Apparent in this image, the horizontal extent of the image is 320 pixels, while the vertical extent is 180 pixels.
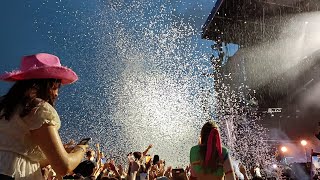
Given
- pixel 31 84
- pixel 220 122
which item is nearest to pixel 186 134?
pixel 220 122

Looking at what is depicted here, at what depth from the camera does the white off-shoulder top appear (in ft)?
6.11

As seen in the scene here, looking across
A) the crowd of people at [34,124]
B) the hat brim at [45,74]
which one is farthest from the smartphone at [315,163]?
the hat brim at [45,74]

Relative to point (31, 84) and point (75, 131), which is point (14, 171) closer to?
point (31, 84)

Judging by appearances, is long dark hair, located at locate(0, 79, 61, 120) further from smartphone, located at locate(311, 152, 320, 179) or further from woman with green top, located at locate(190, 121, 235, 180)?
smartphone, located at locate(311, 152, 320, 179)

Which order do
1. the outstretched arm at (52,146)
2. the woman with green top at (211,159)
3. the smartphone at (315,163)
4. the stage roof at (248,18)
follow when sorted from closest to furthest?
the outstretched arm at (52,146)
the woman with green top at (211,159)
the smartphone at (315,163)
the stage roof at (248,18)

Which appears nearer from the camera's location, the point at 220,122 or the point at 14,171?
the point at 14,171

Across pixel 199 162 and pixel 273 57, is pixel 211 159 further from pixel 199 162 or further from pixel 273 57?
pixel 273 57

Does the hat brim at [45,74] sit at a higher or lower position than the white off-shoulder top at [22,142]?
higher

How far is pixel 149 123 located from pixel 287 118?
889 inches

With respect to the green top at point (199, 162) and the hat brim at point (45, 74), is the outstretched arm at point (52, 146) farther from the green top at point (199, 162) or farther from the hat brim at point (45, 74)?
the green top at point (199, 162)

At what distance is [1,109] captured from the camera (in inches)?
78.7

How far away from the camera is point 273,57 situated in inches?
1170

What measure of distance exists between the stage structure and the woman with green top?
22.7 metres

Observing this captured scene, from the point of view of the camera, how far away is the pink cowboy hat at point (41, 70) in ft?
6.57
